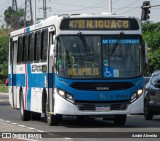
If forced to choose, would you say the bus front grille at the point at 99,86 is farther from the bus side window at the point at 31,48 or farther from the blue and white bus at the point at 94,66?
the bus side window at the point at 31,48

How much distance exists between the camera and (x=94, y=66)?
21.1 m

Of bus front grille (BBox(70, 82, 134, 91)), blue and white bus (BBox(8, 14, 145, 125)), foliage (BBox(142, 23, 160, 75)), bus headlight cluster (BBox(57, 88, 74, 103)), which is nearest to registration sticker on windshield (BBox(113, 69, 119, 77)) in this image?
blue and white bus (BBox(8, 14, 145, 125))

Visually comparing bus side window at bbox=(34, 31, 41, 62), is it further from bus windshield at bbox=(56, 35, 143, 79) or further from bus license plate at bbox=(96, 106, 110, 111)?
bus license plate at bbox=(96, 106, 110, 111)

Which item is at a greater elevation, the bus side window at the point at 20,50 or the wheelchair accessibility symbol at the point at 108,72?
the bus side window at the point at 20,50

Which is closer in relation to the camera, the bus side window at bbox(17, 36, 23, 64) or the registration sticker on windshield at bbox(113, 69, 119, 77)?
the registration sticker on windshield at bbox(113, 69, 119, 77)

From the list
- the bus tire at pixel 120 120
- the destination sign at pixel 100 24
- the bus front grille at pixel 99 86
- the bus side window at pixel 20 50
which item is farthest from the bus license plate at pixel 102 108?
the bus side window at pixel 20 50

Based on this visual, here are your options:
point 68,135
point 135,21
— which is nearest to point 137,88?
point 135,21

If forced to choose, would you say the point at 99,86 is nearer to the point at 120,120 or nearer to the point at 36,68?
the point at 120,120

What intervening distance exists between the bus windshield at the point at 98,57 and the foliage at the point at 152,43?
4542cm

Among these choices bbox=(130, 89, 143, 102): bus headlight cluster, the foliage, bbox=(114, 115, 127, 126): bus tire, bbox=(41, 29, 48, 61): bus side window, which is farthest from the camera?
the foliage

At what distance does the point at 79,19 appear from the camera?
21.6 m

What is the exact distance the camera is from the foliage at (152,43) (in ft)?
236

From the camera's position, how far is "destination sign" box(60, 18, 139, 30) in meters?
21.4

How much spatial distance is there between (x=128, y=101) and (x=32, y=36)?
4.78m
